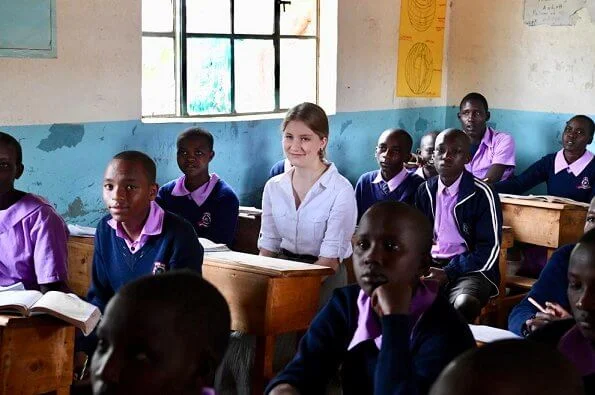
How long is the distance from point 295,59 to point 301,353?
4.33m

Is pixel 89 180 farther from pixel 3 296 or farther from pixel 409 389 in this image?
pixel 409 389

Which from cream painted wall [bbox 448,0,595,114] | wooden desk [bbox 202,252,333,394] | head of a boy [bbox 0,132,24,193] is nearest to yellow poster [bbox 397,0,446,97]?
cream painted wall [bbox 448,0,595,114]

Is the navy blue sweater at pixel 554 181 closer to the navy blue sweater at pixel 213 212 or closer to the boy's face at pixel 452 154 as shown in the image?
the boy's face at pixel 452 154

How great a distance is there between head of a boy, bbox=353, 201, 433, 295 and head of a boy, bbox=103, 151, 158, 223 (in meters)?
1.27

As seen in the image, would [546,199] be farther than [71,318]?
Yes

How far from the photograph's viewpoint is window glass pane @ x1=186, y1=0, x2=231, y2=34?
5594 mm

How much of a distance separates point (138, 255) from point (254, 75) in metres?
2.94

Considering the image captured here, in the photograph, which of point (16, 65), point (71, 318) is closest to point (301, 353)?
point (71, 318)

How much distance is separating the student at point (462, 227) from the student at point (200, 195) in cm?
94

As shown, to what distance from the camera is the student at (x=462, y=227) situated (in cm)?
421

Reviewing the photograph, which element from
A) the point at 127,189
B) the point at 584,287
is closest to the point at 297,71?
the point at 127,189

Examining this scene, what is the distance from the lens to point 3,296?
3.08 meters

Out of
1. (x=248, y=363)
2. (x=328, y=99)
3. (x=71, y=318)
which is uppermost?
(x=328, y=99)

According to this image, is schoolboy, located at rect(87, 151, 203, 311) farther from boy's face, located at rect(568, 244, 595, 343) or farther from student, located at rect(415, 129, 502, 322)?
boy's face, located at rect(568, 244, 595, 343)
